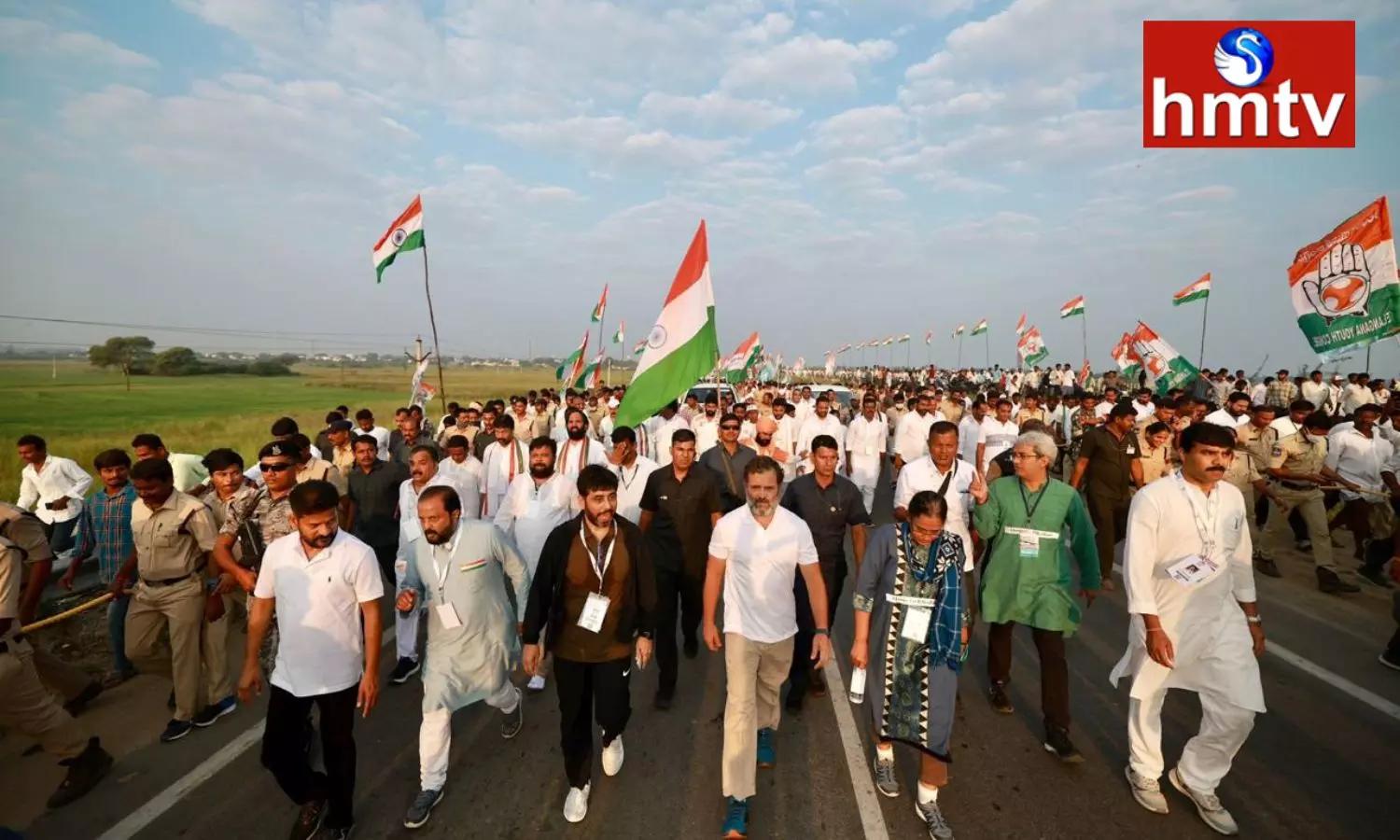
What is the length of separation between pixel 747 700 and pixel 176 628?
396 centimetres

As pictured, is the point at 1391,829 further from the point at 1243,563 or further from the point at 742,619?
the point at 742,619

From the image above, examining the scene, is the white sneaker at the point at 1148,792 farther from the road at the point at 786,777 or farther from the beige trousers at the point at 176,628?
the beige trousers at the point at 176,628

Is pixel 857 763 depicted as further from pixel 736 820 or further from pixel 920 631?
pixel 920 631

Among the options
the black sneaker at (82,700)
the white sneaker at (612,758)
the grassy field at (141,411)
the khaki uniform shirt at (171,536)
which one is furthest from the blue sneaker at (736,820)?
the grassy field at (141,411)

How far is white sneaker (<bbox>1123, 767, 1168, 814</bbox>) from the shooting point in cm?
334

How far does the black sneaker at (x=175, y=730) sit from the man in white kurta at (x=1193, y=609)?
604cm

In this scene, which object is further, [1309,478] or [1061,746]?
[1309,478]

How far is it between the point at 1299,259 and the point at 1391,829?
935 centimetres

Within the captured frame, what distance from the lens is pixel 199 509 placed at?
14.0 feet

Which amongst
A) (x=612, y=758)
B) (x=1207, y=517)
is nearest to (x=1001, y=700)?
(x=1207, y=517)

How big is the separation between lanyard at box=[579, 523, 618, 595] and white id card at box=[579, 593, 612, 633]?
5 cm

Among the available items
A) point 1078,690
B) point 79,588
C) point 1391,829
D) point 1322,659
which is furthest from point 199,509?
point 1322,659

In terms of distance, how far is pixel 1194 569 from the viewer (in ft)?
11.1

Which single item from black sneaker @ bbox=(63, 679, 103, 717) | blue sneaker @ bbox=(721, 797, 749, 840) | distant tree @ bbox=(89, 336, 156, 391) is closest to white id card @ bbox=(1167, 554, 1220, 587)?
blue sneaker @ bbox=(721, 797, 749, 840)
